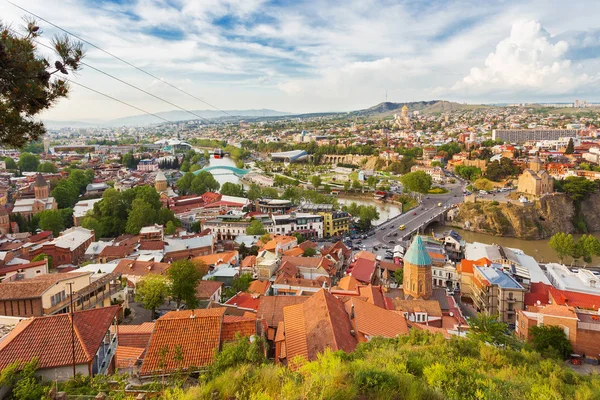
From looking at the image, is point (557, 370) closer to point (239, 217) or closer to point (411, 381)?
point (411, 381)

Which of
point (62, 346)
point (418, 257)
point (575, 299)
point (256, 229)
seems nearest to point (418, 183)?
point (256, 229)

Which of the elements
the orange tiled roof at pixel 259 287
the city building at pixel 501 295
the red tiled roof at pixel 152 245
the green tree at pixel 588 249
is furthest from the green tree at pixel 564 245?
the red tiled roof at pixel 152 245

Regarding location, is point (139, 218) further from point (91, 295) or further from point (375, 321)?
point (375, 321)

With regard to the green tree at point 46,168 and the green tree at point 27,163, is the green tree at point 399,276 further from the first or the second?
the green tree at point 27,163

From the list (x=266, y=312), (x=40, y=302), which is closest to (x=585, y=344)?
(x=266, y=312)

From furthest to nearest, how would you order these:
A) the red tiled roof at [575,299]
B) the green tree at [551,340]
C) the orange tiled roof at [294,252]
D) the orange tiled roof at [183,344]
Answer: the orange tiled roof at [294,252] → the red tiled roof at [575,299] → the green tree at [551,340] → the orange tiled roof at [183,344]

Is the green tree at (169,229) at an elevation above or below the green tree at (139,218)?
below

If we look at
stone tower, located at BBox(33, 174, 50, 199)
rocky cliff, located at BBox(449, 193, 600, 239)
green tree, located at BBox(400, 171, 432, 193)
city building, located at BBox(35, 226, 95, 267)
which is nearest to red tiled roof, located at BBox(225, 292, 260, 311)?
city building, located at BBox(35, 226, 95, 267)
